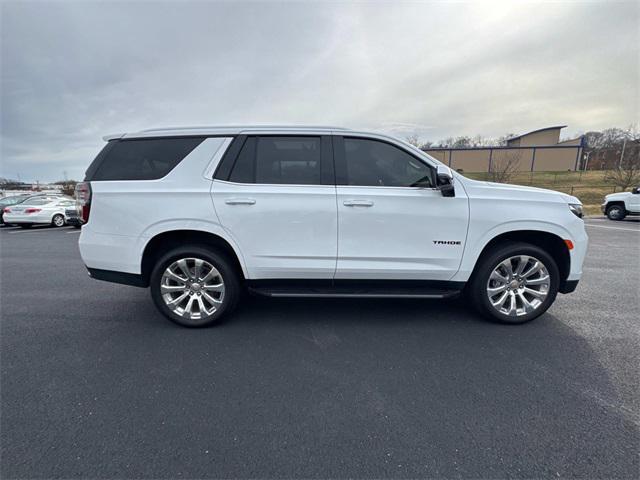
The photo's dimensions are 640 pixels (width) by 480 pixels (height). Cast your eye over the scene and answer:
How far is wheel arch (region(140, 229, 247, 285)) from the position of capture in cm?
314

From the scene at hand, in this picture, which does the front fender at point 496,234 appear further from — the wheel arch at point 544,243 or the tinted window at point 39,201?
the tinted window at point 39,201

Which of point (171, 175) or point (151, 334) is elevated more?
point (171, 175)

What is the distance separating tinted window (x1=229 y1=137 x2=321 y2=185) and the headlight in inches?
107

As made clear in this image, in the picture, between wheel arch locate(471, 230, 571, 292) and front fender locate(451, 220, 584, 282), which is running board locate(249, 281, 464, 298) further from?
wheel arch locate(471, 230, 571, 292)

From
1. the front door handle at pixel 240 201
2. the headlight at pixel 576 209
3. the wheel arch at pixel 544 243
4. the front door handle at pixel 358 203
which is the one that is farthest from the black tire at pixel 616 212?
the front door handle at pixel 240 201

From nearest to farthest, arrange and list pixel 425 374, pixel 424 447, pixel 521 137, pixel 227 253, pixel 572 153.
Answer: pixel 424 447 < pixel 425 374 < pixel 227 253 < pixel 572 153 < pixel 521 137

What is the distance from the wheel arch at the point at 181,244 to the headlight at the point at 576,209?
11.6 feet

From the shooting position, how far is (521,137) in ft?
188

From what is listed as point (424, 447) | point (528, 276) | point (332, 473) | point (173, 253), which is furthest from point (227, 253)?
point (528, 276)

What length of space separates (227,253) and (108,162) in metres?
1.58

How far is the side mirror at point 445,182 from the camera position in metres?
2.93

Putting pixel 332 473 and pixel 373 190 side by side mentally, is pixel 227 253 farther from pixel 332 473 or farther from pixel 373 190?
pixel 332 473

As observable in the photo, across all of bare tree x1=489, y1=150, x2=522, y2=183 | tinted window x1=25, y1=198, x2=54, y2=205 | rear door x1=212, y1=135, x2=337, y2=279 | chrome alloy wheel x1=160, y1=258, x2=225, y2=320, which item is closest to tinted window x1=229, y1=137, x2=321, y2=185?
rear door x1=212, y1=135, x2=337, y2=279

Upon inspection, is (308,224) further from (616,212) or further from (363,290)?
(616,212)
